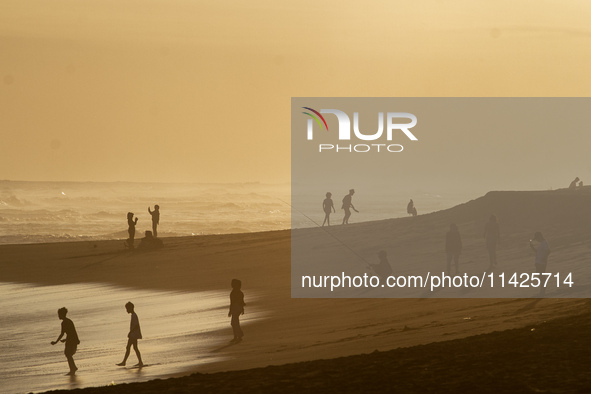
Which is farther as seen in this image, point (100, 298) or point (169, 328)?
point (100, 298)

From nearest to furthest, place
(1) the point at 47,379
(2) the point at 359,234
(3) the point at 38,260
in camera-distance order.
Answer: (1) the point at 47,379, (2) the point at 359,234, (3) the point at 38,260

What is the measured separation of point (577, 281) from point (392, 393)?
1004 cm

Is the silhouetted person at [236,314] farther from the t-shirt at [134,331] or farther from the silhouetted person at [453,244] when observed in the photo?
the silhouetted person at [453,244]

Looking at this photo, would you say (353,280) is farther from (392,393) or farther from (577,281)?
(392,393)

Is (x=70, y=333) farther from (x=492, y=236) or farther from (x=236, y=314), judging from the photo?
(x=492, y=236)

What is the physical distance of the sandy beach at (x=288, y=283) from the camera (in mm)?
14953

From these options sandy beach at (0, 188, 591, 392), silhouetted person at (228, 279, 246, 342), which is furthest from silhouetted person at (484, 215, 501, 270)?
silhouetted person at (228, 279, 246, 342)

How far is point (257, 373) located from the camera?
1248cm

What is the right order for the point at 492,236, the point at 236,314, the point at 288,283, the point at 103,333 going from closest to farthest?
1. the point at 236,314
2. the point at 103,333
3. the point at 492,236
4. the point at 288,283

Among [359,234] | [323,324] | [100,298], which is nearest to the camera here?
[323,324]

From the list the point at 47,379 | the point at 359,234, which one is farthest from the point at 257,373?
the point at 359,234

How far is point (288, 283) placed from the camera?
24.6 m

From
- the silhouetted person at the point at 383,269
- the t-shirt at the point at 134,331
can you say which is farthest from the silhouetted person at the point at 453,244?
the t-shirt at the point at 134,331

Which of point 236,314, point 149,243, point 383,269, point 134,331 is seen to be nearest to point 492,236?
point 383,269
